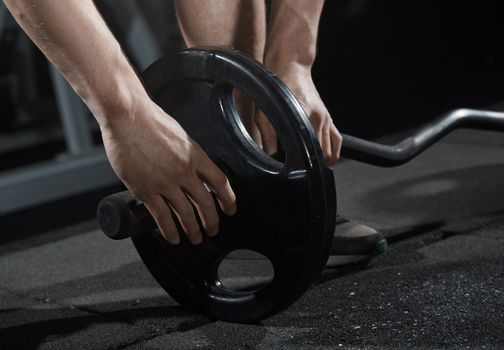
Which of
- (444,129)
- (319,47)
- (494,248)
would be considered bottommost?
(319,47)

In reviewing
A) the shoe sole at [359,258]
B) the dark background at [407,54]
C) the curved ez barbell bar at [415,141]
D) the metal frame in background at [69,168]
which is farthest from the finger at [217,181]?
the dark background at [407,54]

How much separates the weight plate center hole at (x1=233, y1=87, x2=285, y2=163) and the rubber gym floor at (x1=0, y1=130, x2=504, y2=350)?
22cm

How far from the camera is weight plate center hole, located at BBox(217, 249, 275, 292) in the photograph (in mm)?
1371

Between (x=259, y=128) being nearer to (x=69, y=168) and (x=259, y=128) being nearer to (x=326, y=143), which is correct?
(x=326, y=143)

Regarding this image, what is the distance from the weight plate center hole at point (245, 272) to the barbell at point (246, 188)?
174 mm

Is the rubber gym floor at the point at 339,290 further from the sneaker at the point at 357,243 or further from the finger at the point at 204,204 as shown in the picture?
the finger at the point at 204,204

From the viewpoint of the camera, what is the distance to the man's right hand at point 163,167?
106 centimetres

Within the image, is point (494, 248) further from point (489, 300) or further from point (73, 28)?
point (73, 28)

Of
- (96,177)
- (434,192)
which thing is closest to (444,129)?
(434,192)

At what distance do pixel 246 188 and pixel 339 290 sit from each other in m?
0.29

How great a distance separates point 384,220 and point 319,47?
192cm

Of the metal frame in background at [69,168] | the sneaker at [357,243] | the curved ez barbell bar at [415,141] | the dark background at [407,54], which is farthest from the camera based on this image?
the dark background at [407,54]

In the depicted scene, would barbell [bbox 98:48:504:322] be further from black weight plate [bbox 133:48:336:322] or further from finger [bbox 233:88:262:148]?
finger [bbox 233:88:262:148]

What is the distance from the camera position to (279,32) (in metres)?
1.30
